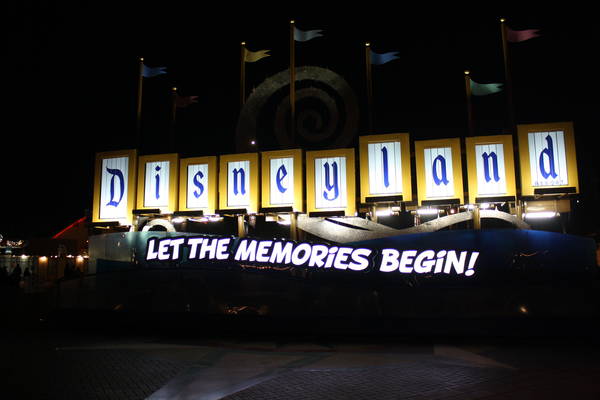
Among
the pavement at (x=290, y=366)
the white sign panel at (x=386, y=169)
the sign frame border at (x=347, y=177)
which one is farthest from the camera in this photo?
the sign frame border at (x=347, y=177)

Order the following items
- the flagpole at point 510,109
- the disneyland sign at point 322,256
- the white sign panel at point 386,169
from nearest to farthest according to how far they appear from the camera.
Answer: the disneyland sign at point 322,256 < the flagpole at point 510,109 < the white sign panel at point 386,169

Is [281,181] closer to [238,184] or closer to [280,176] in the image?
[280,176]

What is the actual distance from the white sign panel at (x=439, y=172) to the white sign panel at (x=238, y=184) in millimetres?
7344

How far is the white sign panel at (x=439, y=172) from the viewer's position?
57.6 ft

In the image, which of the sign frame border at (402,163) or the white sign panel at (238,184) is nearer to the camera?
the sign frame border at (402,163)

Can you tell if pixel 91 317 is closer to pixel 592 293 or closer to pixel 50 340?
pixel 50 340

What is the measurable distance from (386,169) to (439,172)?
2035mm

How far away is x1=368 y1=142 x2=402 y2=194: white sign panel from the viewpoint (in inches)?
705

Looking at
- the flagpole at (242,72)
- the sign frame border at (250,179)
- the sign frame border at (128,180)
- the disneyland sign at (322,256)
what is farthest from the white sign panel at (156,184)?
the flagpole at (242,72)

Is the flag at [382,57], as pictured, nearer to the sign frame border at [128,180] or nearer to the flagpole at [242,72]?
the flagpole at [242,72]

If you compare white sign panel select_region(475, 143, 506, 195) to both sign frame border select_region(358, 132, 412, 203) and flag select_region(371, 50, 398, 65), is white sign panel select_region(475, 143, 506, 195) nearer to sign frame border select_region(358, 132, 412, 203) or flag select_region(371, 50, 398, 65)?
sign frame border select_region(358, 132, 412, 203)

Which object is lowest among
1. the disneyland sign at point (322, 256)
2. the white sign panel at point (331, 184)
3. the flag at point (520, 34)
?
the disneyland sign at point (322, 256)

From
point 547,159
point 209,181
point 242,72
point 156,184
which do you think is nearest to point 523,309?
point 547,159

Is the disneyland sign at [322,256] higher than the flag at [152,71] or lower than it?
lower
